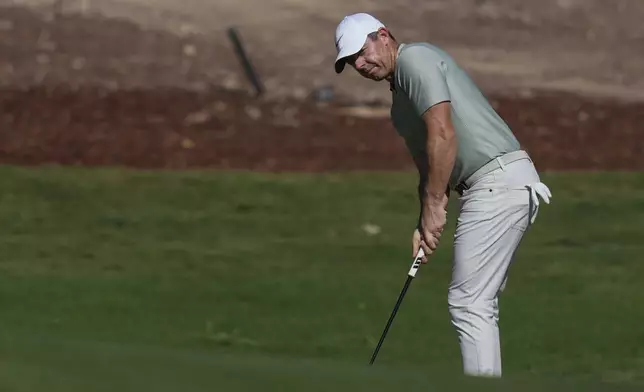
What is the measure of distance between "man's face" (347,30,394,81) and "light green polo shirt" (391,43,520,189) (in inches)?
2.1

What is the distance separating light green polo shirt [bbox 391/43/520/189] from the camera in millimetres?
6516

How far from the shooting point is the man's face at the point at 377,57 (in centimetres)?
665

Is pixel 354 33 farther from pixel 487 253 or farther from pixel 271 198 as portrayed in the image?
pixel 271 198

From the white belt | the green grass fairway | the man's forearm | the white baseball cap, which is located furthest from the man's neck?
the green grass fairway

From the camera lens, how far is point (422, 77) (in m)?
6.50

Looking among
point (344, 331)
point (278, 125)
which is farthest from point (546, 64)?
point (344, 331)

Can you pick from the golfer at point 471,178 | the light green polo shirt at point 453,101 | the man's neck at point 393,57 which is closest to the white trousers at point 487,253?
the golfer at point 471,178

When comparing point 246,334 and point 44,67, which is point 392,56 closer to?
point 246,334

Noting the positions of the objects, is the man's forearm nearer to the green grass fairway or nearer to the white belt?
the white belt

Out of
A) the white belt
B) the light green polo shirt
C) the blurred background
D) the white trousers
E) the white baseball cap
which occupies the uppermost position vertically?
the white baseball cap

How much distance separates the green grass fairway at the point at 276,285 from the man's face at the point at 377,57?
1.34 metres

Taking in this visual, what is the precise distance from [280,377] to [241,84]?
752 inches

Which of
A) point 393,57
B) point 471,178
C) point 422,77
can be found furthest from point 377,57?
point 471,178

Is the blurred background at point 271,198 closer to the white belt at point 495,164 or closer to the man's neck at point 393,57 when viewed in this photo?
the white belt at point 495,164
